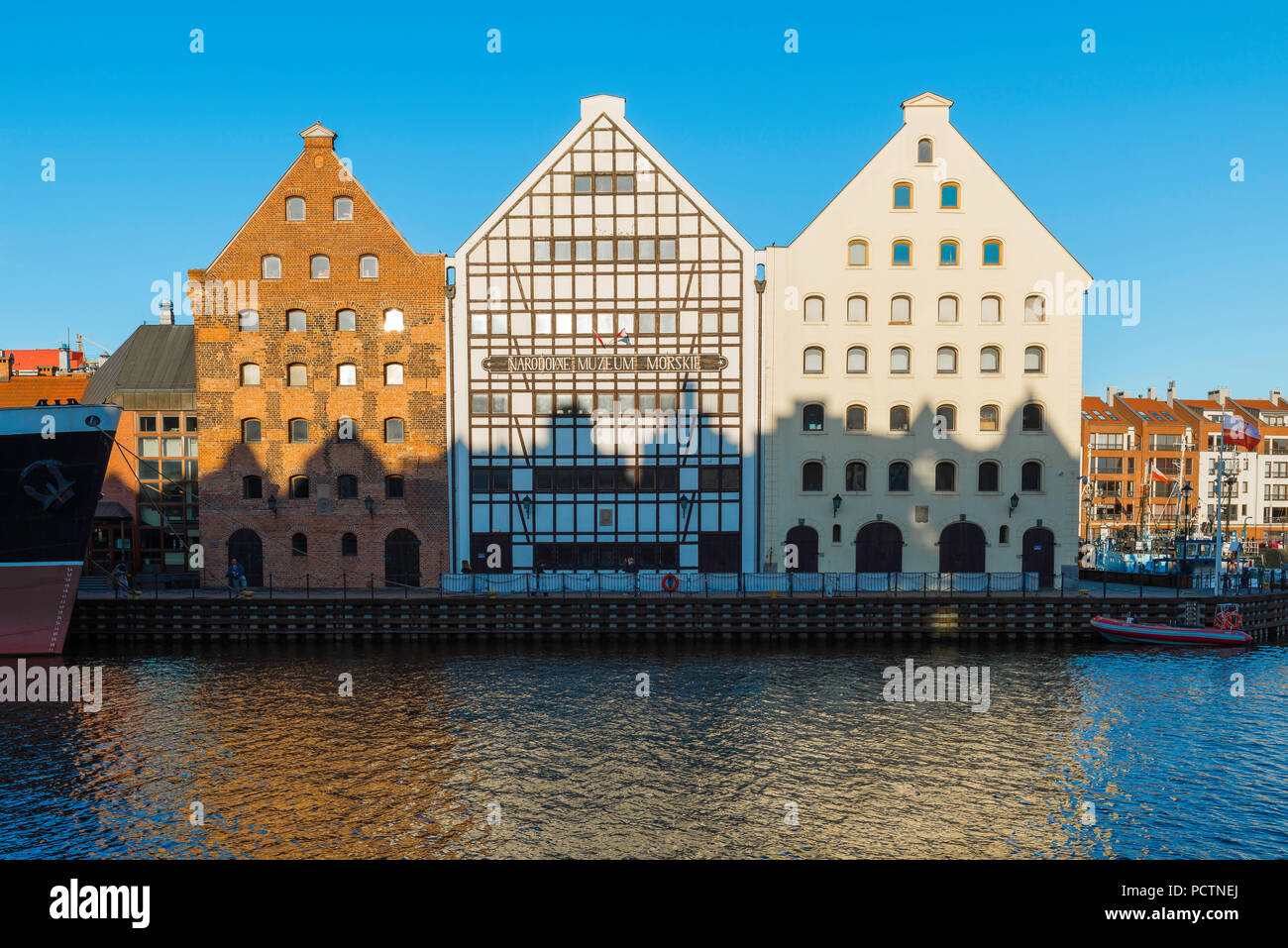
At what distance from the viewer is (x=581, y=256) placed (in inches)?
1453

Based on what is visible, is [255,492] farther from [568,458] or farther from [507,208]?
[507,208]

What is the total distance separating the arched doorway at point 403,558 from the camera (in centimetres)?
3750

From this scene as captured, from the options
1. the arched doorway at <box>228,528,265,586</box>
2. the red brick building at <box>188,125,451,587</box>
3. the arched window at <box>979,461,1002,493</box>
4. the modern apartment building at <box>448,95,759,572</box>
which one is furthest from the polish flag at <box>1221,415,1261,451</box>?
the arched doorway at <box>228,528,265,586</box>

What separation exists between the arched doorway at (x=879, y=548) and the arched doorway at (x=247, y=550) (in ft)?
95.5

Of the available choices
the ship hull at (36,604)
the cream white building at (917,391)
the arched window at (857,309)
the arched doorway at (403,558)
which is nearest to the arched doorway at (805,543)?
the cream white building at (917,391)

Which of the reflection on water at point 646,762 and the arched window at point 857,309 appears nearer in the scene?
the reflection on water at point 646,762

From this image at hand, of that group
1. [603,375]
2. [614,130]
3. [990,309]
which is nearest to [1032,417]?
[990,309]

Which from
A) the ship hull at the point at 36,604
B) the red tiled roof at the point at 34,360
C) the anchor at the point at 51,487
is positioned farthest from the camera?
the red tiled roof at the point at 34,360

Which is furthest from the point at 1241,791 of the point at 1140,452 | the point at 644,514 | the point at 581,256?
the point at 1140,452

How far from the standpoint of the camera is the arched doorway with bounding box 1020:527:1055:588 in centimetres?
3772

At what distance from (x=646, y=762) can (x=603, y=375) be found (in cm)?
2192

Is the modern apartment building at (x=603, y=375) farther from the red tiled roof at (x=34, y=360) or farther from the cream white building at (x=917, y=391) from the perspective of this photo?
the red tiled roof at (x=34, y=360)

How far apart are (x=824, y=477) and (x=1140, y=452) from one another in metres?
56.5

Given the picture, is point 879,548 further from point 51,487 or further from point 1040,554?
point 51,487
